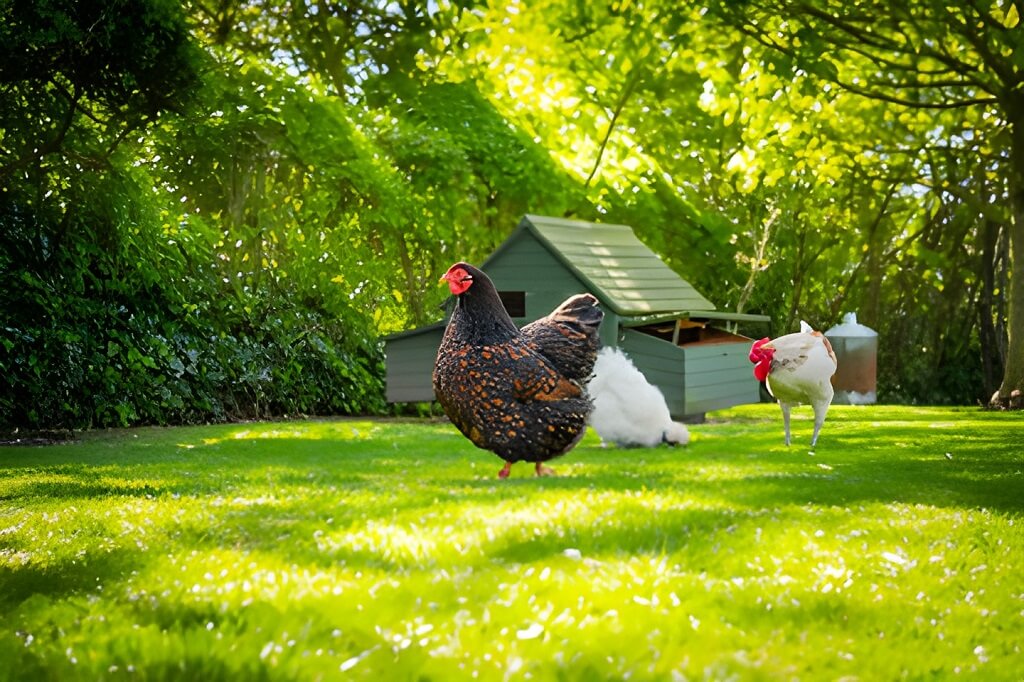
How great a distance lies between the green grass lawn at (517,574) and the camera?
3.01m

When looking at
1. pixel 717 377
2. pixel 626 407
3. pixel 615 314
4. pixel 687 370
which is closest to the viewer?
pixel 626 407

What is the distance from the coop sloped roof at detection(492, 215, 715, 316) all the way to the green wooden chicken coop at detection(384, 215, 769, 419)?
0.01 meters

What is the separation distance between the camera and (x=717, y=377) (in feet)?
32.4

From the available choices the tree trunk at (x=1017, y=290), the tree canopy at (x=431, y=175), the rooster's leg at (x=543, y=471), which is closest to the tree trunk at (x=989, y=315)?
the tree canopy at (x=431, y=175)

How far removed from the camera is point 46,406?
9297 millimetres

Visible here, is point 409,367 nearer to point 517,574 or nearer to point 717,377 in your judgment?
point 717,377

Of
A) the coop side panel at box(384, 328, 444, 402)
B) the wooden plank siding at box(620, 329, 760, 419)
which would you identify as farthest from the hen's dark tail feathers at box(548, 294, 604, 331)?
the coop side panel at box(384, 328, 444, 402)

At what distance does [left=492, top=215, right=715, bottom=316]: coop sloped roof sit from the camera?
32.7 feet

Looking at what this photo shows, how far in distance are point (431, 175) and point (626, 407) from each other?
20.7 feet

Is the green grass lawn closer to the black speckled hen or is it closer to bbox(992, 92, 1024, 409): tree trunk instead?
the black speckled hen

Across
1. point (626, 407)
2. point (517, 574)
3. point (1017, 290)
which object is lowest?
point (517, 574)

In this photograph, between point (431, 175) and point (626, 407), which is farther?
point (431, 175)

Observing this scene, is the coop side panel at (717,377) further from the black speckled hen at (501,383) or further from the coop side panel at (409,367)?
the black speckled hen at (501,383)

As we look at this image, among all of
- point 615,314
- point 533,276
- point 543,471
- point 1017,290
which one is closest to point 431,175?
point 533,276
